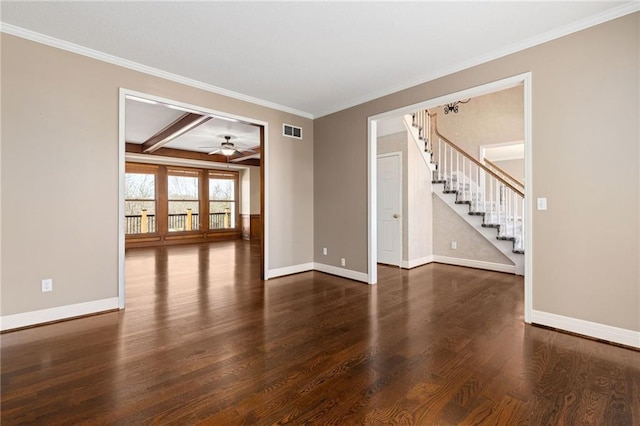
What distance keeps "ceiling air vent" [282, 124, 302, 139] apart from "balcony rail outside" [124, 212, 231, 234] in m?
6.39

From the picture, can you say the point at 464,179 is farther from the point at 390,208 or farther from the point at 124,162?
the point at 124,162

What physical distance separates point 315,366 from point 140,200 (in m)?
9.00

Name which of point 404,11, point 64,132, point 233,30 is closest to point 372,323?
point 404,11

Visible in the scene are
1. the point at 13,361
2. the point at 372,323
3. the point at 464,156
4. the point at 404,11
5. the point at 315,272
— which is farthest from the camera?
the point at 464,156

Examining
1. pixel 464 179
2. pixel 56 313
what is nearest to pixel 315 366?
pixel 56 313

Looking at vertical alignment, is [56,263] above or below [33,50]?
below

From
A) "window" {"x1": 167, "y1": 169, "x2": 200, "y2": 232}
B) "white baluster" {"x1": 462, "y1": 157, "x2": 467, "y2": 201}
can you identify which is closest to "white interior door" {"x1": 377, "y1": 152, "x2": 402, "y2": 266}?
"white baluster" {"x1": 462, "y1": 157, "x2": 467, "y2": 201}

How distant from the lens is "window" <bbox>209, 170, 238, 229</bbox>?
1059cm

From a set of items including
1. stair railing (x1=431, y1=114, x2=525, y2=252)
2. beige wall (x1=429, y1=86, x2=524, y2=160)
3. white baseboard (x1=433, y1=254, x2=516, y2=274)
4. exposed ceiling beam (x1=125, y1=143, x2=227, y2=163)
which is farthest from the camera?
exposed ceiling beam (x1=125, y1=143, x2=227, y2=163)

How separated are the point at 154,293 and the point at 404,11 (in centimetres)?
439

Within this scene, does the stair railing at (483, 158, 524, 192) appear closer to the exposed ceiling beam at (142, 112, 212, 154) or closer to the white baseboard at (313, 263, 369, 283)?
the white baseboard at (313, 263, 369, 283)

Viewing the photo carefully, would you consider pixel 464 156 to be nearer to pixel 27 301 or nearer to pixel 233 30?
pixel 233 30

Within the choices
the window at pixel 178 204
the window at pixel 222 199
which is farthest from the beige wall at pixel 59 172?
the window at pixel 222 199

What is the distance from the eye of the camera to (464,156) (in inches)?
245
